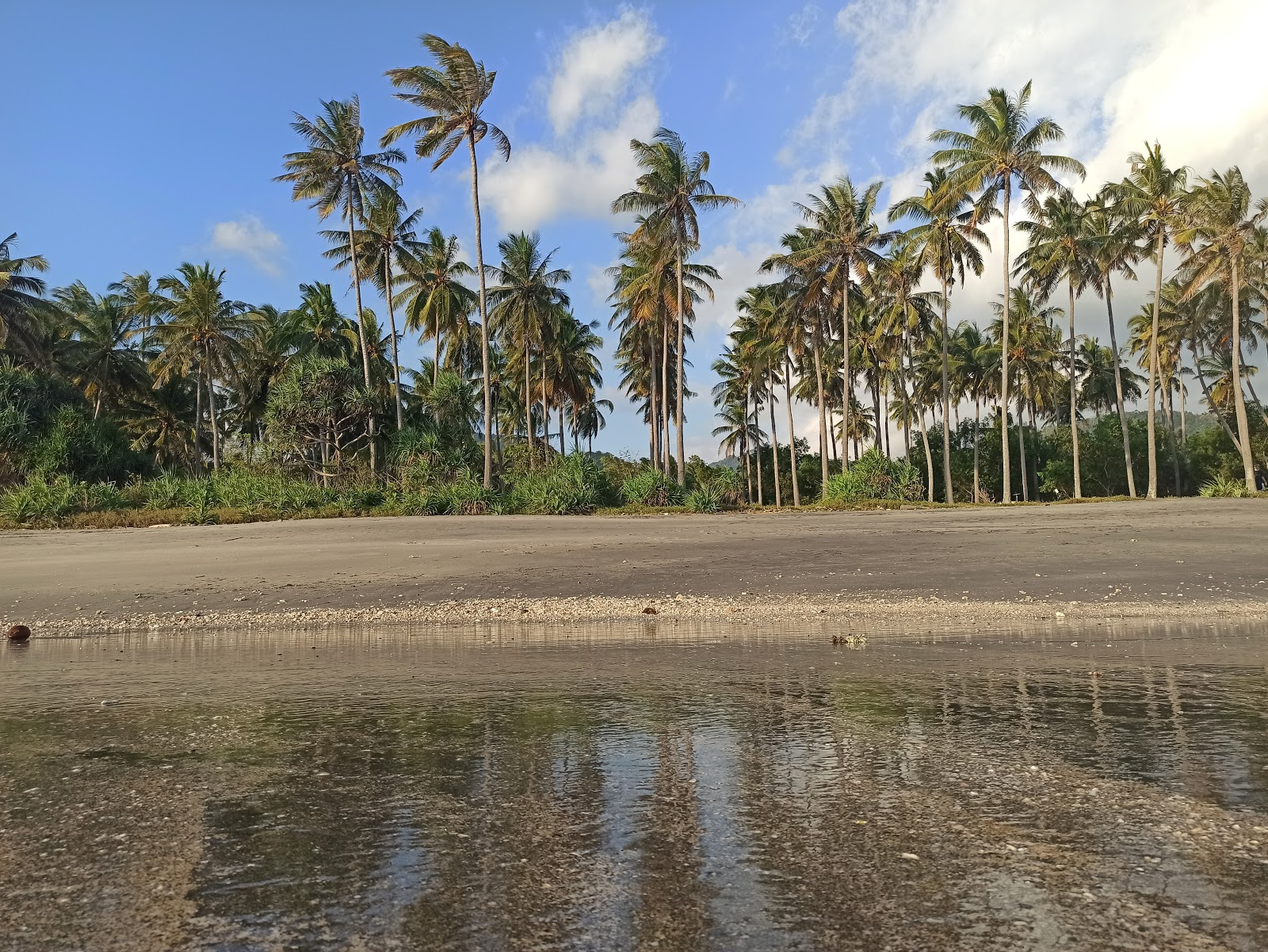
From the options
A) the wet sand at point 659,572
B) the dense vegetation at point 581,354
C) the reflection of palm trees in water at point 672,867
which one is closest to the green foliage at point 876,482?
the dense vegetation at point 581,354

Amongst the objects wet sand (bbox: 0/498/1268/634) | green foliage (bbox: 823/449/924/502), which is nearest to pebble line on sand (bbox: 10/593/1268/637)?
wet sand (bbox: 0/498/1268/634)

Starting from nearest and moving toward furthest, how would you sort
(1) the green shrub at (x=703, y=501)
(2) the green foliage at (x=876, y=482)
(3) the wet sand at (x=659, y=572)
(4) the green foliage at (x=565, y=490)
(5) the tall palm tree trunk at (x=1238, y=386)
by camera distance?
(3) the wet sand at (x=659, y=572), (4) the green foliage at (x=565, y=490), (1) the green shrub at (x=703, y=501), (5) the tall palm tree trunk at (x=1238, y=386), (2) the green foliage at (x=876, y=482)

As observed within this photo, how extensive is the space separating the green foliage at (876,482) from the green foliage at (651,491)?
715 centimetres

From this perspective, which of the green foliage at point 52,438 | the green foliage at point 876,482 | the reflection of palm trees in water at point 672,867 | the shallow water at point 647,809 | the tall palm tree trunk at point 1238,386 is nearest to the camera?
the reflection of palm trees in water at point 672,867

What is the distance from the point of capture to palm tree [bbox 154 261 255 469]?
45.9 meters

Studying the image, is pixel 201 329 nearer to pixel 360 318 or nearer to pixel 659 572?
pixel 360 318

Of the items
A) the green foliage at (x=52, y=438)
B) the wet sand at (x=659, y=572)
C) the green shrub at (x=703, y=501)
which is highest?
the green foliage at (x=52, y=438)

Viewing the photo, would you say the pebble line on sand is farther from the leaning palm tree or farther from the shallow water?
the leaning palm tree

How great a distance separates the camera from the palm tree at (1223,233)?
37.9 metres

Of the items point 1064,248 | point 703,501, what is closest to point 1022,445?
point 1064,248

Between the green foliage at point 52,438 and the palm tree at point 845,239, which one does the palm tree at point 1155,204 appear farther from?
the green foliage at point 52,438

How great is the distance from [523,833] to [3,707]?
5.87 metres

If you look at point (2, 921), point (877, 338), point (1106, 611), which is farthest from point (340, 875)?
point (877, 338)

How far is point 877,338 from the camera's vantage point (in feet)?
174
